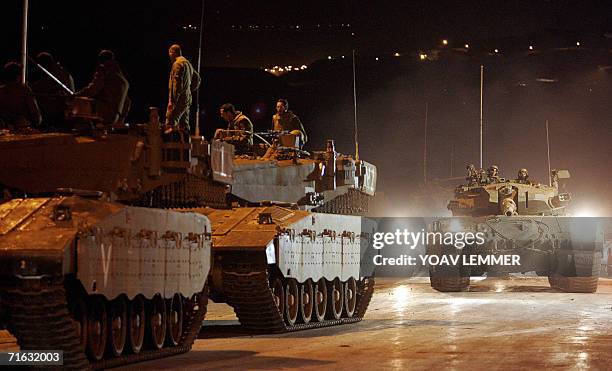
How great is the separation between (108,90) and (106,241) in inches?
125

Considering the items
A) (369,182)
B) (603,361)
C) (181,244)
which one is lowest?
(603,361)

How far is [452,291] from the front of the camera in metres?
31.3

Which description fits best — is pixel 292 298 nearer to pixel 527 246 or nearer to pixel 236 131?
pixel 236 131

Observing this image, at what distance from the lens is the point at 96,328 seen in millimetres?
12469

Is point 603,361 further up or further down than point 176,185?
further down

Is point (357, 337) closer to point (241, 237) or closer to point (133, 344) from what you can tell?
point (241, 237)

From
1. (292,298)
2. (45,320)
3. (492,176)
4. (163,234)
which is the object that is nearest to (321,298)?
(292,298)

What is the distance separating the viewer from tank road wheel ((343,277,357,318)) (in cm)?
2120

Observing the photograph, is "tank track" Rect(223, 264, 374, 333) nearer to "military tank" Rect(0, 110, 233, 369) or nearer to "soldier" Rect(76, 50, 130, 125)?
"military tank" Rect(0, 110, 233, 369)

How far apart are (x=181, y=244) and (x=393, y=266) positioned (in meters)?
27.7

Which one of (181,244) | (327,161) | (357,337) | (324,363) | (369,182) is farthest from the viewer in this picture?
(369,182)

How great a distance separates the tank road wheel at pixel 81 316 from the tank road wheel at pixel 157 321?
177 cm

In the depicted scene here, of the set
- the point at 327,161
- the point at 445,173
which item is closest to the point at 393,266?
the point at 445,173

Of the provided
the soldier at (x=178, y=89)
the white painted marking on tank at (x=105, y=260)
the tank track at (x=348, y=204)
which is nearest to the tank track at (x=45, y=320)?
the white painted marking on tank at (x=105, y=260)
